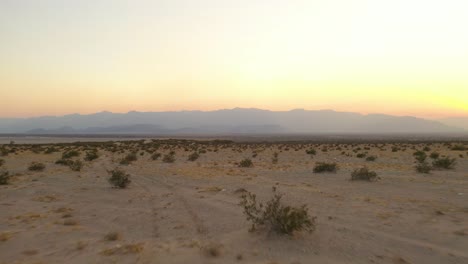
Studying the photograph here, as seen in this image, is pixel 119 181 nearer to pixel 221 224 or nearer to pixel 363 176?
pixel 221 224

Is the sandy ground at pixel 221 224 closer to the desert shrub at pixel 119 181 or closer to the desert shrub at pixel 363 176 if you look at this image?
the desert shrub at pixel 119 181

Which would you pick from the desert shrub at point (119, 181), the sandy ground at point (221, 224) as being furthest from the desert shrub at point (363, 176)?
the desert shrub at point (119, 181)

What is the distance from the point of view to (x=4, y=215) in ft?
29.3

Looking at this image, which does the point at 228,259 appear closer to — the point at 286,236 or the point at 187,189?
the point at 286,236

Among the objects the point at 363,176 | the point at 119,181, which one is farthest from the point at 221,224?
the point at 363,176

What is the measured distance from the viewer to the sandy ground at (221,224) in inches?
234

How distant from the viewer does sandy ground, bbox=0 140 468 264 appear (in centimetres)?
595

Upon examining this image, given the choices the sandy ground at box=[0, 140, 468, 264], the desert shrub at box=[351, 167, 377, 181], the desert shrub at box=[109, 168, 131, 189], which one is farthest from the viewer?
the desert shrub at box=[351, 167, 377, 181]

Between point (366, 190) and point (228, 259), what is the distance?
7.86m

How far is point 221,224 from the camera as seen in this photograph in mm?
7848

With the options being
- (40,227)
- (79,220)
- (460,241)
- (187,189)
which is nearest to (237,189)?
(187,189)

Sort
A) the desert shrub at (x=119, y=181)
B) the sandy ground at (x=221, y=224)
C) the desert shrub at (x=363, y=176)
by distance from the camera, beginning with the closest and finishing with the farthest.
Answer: the sandy ground at (x=221, y=224) < the desert shrub at (x=119, y=181) < the desert shrub at (x=363, y=176)

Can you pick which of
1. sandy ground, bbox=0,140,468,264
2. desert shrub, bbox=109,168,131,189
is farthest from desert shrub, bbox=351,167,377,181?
desert shrub, bbox=109,168,131,189

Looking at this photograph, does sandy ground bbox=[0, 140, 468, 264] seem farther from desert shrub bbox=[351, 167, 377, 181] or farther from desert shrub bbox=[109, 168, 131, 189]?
desert shrub bbox=[351, 167, 377, 181]
